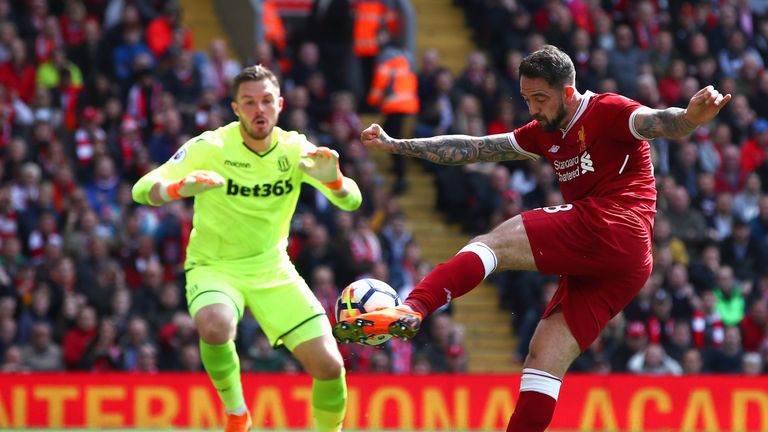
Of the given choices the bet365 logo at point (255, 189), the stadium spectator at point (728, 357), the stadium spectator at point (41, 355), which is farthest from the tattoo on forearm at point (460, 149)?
the stadium spectator at point (728, 357)

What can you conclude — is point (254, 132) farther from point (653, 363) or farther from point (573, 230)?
point (653, 363)

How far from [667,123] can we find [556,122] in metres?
0.73

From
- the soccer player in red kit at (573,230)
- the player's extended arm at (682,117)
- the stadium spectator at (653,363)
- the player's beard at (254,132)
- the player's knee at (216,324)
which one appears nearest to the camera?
the player's extended arm at (682,117)

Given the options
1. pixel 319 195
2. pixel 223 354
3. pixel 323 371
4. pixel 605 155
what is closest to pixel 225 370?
pixel 223 354

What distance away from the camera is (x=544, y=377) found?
27.7 feet

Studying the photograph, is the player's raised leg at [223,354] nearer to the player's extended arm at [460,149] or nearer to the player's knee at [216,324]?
the player's knee at [216,324]

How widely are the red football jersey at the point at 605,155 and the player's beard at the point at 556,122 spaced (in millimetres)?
58

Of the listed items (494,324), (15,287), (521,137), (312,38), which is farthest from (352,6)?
(521,137)

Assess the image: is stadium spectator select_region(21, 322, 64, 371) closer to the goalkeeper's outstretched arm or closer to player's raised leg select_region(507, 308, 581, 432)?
the goalkeeper's outstretched arm

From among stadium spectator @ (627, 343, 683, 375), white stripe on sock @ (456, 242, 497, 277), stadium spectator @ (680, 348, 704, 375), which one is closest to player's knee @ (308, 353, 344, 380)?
white stripe on sock @ (456, 242, 497, 277)

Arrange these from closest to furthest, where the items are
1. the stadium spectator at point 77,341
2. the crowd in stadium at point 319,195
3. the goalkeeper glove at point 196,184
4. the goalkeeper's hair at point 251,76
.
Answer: the goalkeeper glove at point 196,184 → the goalkeeper's hair at point 251,76 → the stadium spectator at point 77,341 → the crowd in stadium at point 319,195

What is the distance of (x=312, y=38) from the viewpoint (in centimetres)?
1952

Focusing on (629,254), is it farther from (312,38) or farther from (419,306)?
(312,38)

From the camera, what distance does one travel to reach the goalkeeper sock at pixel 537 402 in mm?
8406
